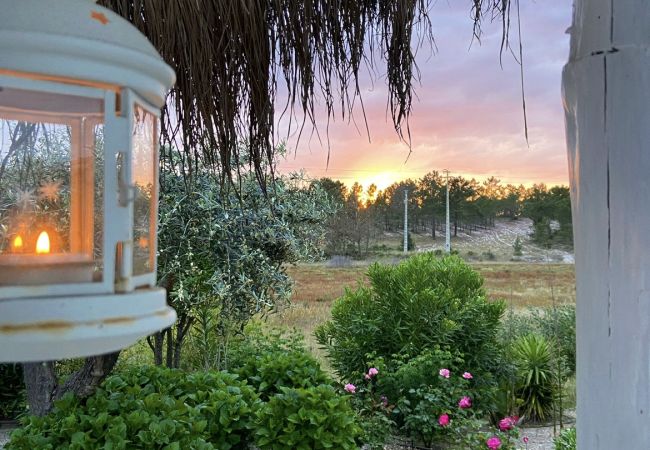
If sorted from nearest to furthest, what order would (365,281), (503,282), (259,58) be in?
(259,58), (365,281), (503,282)

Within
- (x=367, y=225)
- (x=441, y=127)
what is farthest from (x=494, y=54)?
(x=367, y=225)

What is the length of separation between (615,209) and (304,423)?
1673mm

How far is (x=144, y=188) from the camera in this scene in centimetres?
54

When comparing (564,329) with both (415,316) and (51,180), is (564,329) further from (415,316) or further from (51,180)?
(51,180)

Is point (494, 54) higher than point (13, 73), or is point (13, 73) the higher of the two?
point (494, 54)

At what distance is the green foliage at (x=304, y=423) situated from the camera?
2141 millimetres

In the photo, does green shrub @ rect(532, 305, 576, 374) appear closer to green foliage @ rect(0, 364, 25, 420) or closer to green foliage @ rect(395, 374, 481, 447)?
green foliage @ rect(395, 374, 481, 447)

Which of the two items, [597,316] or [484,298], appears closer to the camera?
[597,316]

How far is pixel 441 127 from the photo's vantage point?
5.44m

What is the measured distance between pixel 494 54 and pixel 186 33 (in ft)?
2.43

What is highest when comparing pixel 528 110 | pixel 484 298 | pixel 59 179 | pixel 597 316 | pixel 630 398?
pixel 528 110

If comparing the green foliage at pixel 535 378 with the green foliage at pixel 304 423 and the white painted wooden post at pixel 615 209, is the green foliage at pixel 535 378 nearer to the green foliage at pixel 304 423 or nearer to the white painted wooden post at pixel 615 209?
the green foliage at pixel 304 423

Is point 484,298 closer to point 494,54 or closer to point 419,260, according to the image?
point 419,260

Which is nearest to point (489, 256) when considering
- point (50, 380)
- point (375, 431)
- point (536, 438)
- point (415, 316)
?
point (536, 438)
